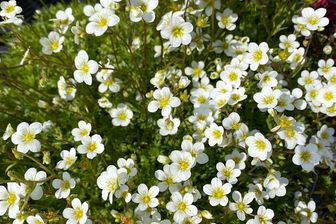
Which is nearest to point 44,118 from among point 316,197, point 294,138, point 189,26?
point 189,26

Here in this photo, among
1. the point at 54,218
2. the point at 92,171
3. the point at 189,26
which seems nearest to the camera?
the point at 54,218

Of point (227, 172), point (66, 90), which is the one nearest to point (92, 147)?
point (66, 90)

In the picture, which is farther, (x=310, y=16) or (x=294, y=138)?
(x=310, y=16)

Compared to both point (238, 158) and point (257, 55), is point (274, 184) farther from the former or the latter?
point (257, 55)

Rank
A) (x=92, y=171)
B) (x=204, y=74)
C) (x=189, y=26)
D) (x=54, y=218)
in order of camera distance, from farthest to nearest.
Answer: (x=204, y=74), (x=92, y=171), (x=189, y=26), (x=54, y=218)

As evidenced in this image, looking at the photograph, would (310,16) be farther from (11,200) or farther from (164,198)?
(11,200)

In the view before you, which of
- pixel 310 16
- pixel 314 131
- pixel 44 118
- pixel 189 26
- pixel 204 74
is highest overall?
pixel 189 26
